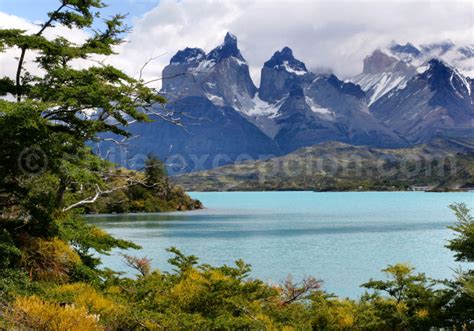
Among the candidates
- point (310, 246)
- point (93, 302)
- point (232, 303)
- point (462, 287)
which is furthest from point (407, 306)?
point (310, 246)

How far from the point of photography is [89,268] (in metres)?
14.9

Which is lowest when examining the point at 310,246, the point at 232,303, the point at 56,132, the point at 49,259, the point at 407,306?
the point at 310,246

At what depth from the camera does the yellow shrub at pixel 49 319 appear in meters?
7.77

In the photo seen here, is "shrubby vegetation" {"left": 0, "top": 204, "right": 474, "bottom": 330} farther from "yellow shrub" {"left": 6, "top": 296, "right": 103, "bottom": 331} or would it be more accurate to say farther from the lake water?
the lake water

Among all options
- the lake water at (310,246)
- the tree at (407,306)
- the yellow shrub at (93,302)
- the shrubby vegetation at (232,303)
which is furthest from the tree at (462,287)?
the lake water at (310,246)

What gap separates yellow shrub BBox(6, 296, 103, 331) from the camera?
7766 millimetres

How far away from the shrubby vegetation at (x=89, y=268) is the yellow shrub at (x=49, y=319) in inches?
0.7

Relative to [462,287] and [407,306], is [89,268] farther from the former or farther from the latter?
[462,287]

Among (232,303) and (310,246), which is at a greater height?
(232,303)

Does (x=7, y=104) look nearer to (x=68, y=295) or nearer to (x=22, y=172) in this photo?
(x=22, y=172)

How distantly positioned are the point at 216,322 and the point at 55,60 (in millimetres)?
11062

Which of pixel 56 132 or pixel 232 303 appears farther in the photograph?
pixel 56 132

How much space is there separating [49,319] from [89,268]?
7169 millimetres

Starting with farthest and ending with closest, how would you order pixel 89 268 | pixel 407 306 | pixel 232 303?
pixel 89 268, pixel 407 306, pixel 232 303
